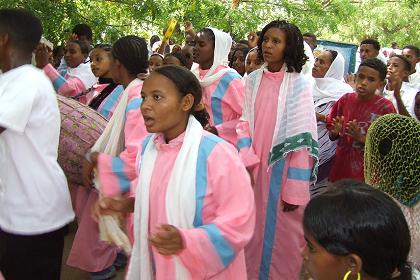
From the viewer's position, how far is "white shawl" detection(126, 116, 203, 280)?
206 centimetres

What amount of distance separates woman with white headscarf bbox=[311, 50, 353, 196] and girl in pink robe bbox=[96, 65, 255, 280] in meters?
2.41

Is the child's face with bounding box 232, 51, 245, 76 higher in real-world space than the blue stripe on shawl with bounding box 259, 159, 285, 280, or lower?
higher

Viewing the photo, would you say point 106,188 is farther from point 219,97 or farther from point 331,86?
point 331,86

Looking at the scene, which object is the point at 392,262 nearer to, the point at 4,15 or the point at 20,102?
the point at 20,102

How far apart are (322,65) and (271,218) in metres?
2.36

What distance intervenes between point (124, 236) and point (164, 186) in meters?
0.46

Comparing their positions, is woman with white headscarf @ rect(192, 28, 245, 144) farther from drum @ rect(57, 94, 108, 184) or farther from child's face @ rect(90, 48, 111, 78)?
drum @ rect(57, 94, 108, 184)

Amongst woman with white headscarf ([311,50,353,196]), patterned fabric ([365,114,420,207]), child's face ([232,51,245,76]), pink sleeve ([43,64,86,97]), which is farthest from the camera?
child's face ([232,51,245,76])

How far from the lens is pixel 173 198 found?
6.79 feet

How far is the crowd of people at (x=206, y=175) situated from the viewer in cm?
152

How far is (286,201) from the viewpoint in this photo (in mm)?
3303

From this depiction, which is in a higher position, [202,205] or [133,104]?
[133,104]

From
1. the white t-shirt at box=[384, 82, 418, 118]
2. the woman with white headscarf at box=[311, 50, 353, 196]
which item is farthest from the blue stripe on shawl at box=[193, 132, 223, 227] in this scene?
the white t-shirt at box=[384, 82, 418, 118]

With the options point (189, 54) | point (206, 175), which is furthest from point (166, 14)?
point (206, 175)
